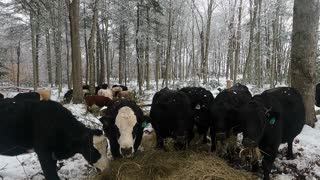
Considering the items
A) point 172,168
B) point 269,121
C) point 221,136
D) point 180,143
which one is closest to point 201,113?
point 180,143

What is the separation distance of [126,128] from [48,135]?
123 cm

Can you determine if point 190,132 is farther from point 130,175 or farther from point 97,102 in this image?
point 97,102

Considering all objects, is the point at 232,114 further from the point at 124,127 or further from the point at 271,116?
the point at 124,127

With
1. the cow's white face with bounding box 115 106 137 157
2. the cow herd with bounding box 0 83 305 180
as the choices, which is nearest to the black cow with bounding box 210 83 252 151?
the cow herd with bounding box 0 83 305 180

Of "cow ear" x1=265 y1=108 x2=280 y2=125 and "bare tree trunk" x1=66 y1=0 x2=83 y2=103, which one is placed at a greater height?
"bare tree trunk" x1=66 y1=0 x2=83 y2=103

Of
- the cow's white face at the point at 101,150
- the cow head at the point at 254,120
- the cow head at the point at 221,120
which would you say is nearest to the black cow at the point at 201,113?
the cow head at the point at 221,120

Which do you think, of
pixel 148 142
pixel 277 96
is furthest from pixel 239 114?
pixel 148 142

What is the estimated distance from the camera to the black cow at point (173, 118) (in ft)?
21.7

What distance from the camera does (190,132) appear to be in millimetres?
7070

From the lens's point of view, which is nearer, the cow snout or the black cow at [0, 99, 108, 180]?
the black cow at [0, 99, 108, 180]

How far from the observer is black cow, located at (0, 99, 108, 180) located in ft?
18.3

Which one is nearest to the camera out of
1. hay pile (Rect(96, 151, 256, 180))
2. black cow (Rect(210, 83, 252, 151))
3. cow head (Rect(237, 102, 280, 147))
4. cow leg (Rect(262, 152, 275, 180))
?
hay pile (Rect(96, 151, 256, 180))

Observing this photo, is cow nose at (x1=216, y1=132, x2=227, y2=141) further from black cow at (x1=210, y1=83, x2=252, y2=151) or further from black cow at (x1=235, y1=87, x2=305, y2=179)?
black cow at (x1=235, y1=87, x2=305, y2=179)

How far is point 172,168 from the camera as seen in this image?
559 cm
